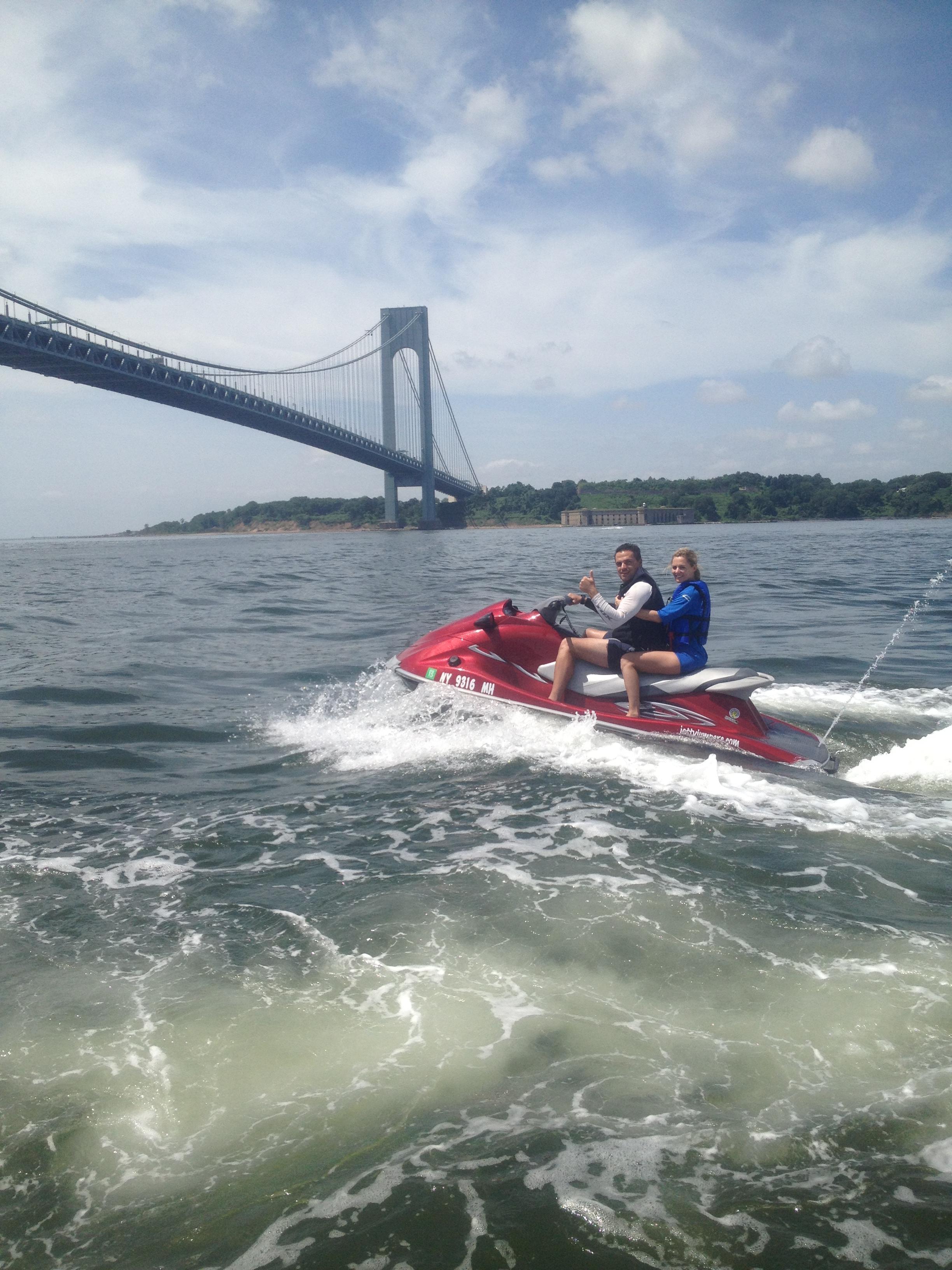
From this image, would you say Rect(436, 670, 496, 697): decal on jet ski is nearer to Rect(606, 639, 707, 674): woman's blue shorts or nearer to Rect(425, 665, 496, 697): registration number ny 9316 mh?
Rect(425, 665, 496, 697): registration number ny 9316 mh

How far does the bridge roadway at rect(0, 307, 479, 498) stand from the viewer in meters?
29.4

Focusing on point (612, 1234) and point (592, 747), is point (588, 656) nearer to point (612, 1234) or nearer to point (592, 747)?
point (592, 747)

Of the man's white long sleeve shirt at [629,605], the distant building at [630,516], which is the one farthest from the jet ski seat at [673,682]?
the distant building at [630,516]

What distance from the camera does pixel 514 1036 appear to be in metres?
2.48

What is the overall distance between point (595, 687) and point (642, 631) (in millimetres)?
477

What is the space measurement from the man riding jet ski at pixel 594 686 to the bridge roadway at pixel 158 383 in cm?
2806

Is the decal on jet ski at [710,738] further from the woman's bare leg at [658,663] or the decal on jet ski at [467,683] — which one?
the decal on jet ski at [467,683]

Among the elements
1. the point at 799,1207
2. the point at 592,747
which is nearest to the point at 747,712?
the point at 592,747

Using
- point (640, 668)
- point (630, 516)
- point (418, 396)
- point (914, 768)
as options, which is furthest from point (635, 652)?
point (630, 516)

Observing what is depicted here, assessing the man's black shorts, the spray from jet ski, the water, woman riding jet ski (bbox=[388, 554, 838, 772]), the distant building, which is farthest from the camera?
the distant building

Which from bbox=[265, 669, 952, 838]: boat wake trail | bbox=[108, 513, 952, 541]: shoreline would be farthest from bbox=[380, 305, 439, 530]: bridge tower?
bbox=[265, 669, 952, 838]: boat wake trail

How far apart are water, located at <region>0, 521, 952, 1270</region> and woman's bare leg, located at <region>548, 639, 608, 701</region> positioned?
10.6 inches

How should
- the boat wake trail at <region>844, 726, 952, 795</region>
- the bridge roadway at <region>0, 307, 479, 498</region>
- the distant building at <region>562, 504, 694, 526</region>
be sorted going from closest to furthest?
the boat wake trail at <region>844, 726, 952, 795</region> < the bridge roadway at <region>0, 307, 479, 498</region> < the distant building at <region>562, 504, 694, 526</region>

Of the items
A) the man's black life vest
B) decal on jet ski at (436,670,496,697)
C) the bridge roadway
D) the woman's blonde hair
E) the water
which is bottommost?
the water
